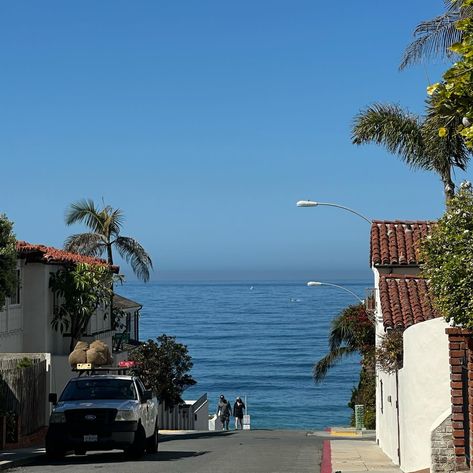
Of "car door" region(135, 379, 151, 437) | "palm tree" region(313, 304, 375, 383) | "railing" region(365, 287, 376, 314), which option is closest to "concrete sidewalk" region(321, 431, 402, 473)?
"palm tree" region(313, 304, 375, 383)

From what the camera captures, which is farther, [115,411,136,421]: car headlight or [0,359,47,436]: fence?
[0,359,47,436]: fence

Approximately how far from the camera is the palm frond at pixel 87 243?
47.7m

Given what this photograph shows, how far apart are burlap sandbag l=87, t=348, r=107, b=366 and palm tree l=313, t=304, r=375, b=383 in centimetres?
853

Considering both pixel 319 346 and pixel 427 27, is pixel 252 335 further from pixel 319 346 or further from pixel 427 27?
pixel 427 27

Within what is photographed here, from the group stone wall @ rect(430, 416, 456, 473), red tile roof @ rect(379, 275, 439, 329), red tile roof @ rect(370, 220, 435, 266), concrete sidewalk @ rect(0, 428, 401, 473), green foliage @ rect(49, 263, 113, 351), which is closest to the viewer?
stone wall @ rect(430, 416, 456, 473)

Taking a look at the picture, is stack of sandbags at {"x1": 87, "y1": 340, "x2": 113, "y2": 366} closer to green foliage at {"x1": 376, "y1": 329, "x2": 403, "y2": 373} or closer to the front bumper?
the front bumper

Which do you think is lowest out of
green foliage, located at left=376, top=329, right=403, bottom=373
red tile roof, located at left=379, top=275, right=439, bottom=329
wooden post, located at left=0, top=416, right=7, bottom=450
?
wooden post, located at left=0, top=416, right=7, bottom=450

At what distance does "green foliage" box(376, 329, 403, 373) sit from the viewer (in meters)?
21.3

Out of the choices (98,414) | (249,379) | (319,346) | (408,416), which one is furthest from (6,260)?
(319,346)

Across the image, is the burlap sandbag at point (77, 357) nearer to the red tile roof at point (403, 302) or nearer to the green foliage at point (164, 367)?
the red tile roof at point (403, 302)

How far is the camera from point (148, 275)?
158 ft

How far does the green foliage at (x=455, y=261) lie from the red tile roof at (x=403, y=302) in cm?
926

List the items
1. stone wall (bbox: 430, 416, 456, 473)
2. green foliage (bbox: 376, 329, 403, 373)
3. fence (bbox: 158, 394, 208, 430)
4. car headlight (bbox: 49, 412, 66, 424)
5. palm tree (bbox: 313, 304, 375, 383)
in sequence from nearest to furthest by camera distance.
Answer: stone wall (bbox: 430, 416, 456, 473), car headlight (bbox: 49, 412, 66, 424), green foliage (bbox: 376, 329, 403, 373), palm tree (bbox: 313, 304, 375, 383), fence (bbox: 158, 394, 208, 430)

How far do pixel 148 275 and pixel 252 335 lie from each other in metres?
88.4
